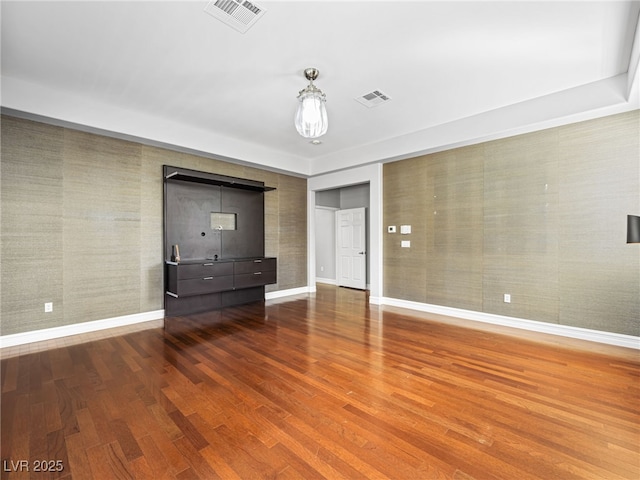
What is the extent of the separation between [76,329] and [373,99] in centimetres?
505

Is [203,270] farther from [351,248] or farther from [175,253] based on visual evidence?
[351,248]

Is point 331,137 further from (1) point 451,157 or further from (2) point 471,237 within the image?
(2) point 471,237

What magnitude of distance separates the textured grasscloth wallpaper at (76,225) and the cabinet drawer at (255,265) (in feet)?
4.15

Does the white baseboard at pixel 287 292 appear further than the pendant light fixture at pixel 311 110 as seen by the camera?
Yes

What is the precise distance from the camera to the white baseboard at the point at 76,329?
355cm

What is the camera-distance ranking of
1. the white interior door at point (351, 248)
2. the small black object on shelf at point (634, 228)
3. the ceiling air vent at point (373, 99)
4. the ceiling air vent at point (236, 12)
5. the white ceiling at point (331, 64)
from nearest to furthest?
1. the ceiling air vent at point (236, 12)
2. the white ceiling at point (331, 64)
3. the small black object on shelf at point (634, 228)
4. the ceiling air vent at point (373, 99)
5. the white interior door at point (351, 248)

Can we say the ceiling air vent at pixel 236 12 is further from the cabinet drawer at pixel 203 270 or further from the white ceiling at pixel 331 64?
the cabinet drawer at pixel 203 270

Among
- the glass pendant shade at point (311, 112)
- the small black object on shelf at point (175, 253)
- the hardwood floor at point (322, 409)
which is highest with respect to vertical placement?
the glass pendant shade at point (311, 112)

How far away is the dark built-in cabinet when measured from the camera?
15.7 feet

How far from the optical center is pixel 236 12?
240 centimetres

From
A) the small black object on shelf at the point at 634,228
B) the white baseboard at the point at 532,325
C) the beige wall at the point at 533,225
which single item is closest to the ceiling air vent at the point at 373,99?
the beige wall at the point at 533,225

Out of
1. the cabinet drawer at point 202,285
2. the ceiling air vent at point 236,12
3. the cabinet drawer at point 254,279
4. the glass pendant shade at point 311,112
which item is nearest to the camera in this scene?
the ceiling air vent at point 236,12

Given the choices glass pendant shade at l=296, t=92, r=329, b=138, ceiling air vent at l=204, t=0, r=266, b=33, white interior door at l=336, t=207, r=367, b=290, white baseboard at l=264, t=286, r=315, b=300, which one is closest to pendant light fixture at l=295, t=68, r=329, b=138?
glass pendant shade at l=296, t=92, r=329, b=138

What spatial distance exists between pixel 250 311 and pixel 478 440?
13.4 ft
